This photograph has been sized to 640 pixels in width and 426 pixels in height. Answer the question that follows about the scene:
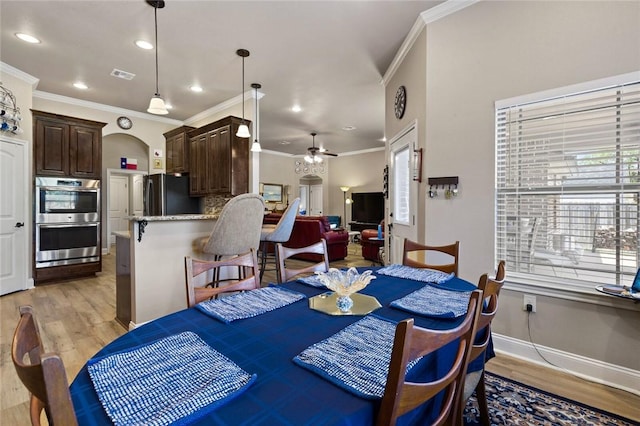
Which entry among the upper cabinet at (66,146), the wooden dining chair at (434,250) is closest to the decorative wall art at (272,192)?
the upper cabinet at (66,146)

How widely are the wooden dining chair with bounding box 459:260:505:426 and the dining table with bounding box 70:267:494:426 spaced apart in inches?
2.9

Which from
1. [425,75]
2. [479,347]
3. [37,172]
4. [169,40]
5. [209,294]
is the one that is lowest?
[479,347]

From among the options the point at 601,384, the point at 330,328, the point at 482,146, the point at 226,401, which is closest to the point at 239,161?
the point at 482,146

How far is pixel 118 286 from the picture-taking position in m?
2.94

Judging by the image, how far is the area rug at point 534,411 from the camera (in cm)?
163

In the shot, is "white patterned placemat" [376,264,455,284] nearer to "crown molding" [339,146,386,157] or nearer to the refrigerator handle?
the refrigerator handle

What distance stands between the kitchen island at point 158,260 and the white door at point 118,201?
6.42 metres

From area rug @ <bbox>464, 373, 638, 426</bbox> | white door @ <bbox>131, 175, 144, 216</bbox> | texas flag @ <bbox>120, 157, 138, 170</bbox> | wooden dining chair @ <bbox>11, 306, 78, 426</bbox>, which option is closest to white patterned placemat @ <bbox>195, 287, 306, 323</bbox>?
wooden dining chair @ <bbox>11, 306, 78, 426</bbox>

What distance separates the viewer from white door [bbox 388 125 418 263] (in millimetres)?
3259

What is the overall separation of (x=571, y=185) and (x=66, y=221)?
6.21 metres

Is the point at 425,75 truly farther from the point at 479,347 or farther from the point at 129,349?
the point at 129,349

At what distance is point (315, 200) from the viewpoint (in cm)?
1090

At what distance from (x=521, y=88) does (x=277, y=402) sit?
2.68 metres

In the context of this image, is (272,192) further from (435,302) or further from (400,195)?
(435,302)
